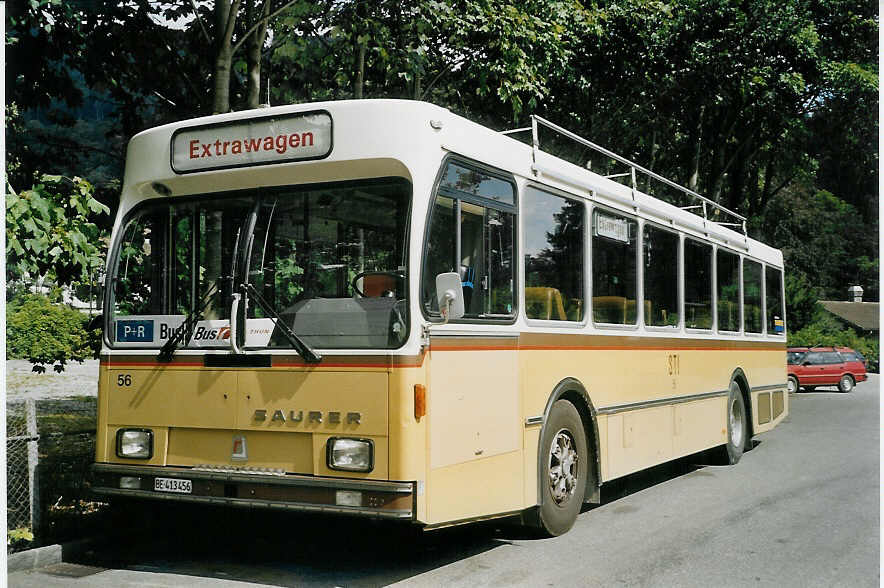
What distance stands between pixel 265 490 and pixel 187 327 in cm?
128

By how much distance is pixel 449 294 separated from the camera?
6.09 m

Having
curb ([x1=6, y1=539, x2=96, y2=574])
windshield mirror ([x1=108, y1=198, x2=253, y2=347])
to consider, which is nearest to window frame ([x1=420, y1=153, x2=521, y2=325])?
windshield mirror ([x1=108, y1=198, x2=253, y2=347])

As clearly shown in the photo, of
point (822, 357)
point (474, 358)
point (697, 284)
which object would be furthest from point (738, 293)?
point (822, 357)

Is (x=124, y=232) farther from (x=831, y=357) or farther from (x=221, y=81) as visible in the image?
(x=831, y=357)

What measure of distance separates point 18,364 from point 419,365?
2085 centimetres

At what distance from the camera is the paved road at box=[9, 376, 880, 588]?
659 centimetres

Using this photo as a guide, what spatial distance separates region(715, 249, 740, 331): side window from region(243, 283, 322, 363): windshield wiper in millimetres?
7480

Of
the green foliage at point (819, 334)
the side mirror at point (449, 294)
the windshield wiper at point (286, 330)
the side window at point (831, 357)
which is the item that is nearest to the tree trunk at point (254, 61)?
the windshield wiper at point (286, 330)

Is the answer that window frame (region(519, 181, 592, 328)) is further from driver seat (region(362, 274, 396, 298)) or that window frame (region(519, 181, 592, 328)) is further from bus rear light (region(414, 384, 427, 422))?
bus rear light (region(414, 384, 427, 422))

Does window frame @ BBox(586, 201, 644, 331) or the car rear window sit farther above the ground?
window frame @ BBox(586, 201, 644, 331)

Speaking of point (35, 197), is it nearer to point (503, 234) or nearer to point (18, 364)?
point (503, 234)

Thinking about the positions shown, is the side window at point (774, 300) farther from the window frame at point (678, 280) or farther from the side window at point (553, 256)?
the side window at point (553, 256)

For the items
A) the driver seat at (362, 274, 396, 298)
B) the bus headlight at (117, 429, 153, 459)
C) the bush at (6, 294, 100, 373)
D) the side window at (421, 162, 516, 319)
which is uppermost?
the side window at (421, 162, 516, 319)

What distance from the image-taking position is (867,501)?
32.3ft
